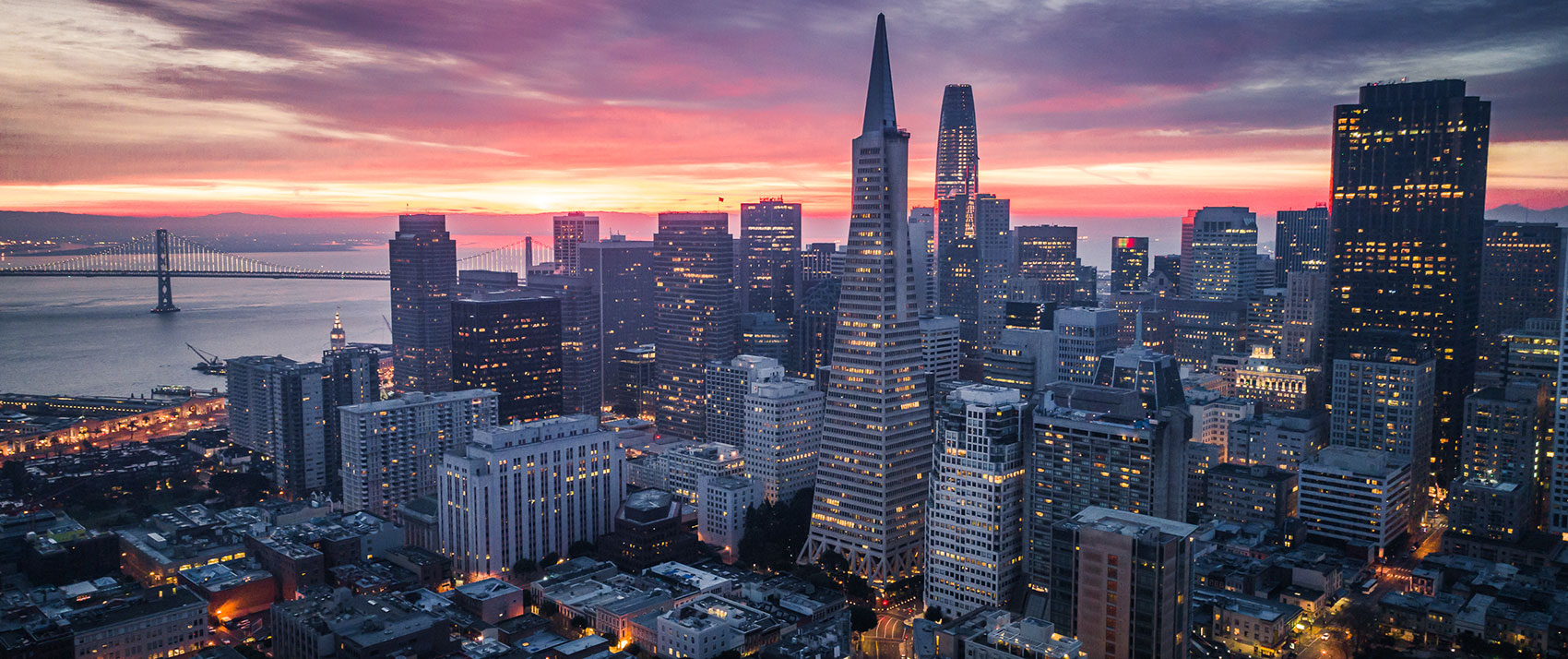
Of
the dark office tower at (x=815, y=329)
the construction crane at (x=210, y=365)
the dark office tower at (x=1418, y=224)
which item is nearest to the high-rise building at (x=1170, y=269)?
the dark office tower at (x=815, y=329)

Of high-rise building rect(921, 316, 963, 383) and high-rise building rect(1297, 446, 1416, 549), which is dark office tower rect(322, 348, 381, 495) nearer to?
high-rise building rect(921, 316, 963, 383)

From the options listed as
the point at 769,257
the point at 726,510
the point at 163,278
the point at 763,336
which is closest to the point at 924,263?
the point at 769,257

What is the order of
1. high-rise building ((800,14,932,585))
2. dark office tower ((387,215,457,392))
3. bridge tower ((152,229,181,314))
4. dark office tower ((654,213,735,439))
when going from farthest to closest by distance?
bridge tower ((152,229,181,314)) < dark office tower ((387,215,457,392)) < dark office tower ((654,213,735,439)) < high-rise building ((800,14,932,585))

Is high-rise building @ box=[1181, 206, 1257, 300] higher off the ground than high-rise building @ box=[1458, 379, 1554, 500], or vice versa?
high-rise building @ box=[1181, 206, 1257, 300]

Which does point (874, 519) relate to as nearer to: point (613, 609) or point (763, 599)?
point (763, 599)

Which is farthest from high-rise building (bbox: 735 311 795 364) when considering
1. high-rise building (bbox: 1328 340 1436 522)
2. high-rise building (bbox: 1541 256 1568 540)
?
high-rise building (bbox: 1541 256 1568 540)

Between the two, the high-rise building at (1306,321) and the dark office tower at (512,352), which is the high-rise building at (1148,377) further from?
the dark office tower at (512,352)
